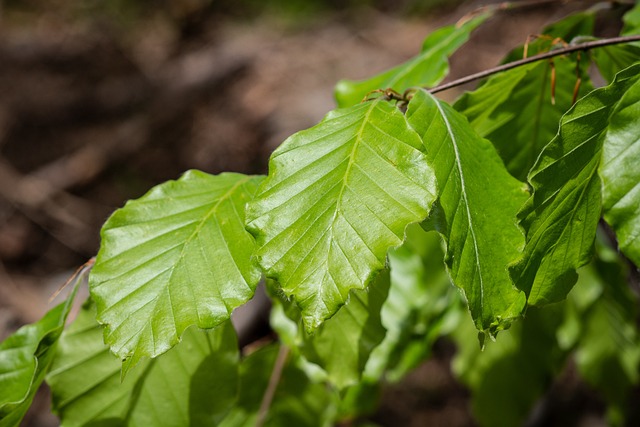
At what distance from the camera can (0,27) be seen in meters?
5.13

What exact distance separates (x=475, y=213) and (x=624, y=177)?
0.15m

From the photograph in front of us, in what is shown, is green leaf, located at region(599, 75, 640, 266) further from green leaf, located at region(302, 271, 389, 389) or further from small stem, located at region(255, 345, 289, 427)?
small stem, located at region(255, 345, 289, 427)

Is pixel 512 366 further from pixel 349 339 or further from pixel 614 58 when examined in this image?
pixel 614 58

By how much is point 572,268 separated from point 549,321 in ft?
2.41

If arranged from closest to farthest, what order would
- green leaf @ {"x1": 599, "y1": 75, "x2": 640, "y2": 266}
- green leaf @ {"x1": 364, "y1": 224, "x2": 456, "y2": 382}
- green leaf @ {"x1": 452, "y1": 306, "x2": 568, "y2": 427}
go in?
green leaf @ {"x1": 599, "y1": 75, "x2": 640, "y2": 266} < green leaf @ {"x1": 364, "y1": 224, "x2": 456, "y2": 382} < green leaf @ {"x1": 452, "y1": 306, "x2": 568, "y2": 427}

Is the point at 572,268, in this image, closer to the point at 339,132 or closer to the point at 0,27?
the point at 339,132

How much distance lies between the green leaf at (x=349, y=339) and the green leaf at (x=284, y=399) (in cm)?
27

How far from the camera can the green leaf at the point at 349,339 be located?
2.71 feet

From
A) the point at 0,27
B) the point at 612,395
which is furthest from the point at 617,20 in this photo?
the point at 0,27

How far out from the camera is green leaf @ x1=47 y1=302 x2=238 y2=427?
0.84m

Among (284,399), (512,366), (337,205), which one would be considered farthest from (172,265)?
(512,366)

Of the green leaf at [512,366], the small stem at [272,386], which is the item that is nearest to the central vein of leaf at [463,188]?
the small stem at [272,386]

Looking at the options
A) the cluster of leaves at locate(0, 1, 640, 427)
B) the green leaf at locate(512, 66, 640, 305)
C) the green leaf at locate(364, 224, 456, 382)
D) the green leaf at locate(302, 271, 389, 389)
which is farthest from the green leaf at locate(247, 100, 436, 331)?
the green leaf at locate(364, 224, 456, 382)

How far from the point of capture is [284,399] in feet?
3.84
